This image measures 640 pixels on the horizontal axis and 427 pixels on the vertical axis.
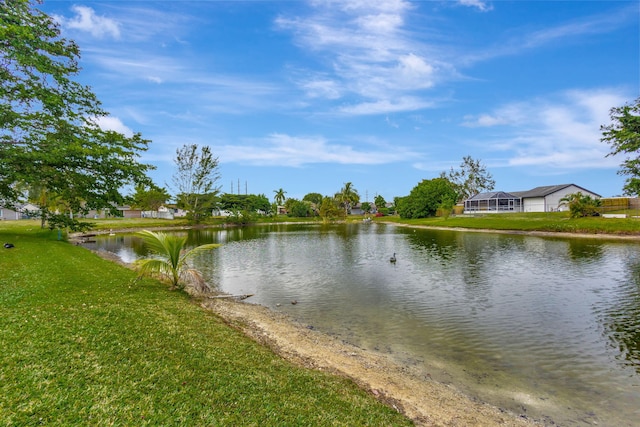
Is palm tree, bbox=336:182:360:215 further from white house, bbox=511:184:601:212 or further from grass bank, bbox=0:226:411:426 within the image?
grass bank, bbox=0:226:411:426

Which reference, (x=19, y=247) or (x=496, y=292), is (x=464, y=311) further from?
(x=19, y=247)

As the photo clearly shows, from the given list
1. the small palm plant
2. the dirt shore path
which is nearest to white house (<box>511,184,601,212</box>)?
the dirt shore path

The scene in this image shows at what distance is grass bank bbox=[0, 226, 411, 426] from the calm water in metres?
4.17

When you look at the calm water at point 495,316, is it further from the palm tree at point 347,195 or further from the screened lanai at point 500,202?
the palm tree at point 347,195

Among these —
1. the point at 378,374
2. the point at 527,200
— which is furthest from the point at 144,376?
the point at 527,200

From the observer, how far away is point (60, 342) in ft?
21.8

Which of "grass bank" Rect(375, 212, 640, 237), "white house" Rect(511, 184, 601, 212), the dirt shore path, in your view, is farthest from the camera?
"white house" Rect(511, 184, 601, 212)

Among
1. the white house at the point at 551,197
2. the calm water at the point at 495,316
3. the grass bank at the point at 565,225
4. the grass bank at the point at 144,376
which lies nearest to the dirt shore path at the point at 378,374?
the calm water at the point at 495,316

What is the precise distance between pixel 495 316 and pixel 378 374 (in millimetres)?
7869

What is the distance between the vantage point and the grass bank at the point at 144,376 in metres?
4.91

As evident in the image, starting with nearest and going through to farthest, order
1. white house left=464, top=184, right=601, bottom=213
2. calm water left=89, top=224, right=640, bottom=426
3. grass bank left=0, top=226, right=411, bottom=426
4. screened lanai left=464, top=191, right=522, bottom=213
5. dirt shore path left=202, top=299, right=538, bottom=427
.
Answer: grass bank left=0, top=226, right=411, bottom=426 < dirt shore path left=202, top=299, right=538, bottom=427 < calm water left=89, top=224, right=640, bottom=426 < white house left=464, top=184, right=601, bottom=213 < screened lanai left=464, top=191, right=522, bottom=213

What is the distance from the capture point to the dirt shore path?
6.84m

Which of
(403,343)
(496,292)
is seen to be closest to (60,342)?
(403,343)

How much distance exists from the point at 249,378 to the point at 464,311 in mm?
11182
